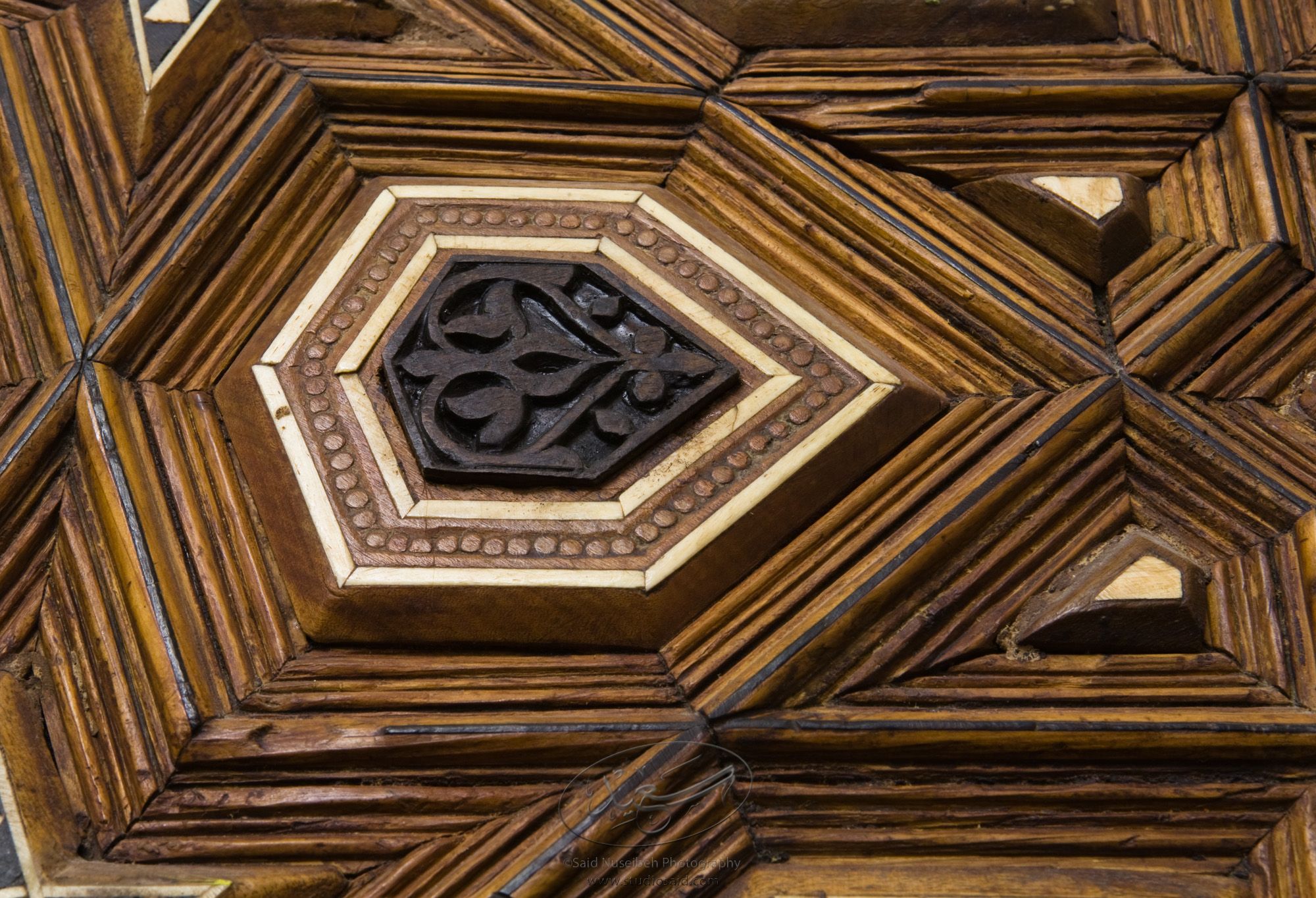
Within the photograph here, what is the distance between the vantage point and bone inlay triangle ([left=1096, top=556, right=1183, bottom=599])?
1455 millimetres

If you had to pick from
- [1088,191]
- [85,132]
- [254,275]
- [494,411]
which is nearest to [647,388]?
[494,411]

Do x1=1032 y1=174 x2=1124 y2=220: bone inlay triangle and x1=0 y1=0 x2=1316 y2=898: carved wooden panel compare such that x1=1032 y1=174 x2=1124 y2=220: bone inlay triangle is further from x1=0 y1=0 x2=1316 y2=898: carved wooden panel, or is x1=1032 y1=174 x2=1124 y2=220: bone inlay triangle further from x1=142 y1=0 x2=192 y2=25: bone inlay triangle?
x1=142 y1=0 x2=192 y2=25: bone inlay triangle

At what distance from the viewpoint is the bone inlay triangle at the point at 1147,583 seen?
1.46m

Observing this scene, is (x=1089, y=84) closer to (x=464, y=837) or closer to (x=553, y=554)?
(x=553, y=554)

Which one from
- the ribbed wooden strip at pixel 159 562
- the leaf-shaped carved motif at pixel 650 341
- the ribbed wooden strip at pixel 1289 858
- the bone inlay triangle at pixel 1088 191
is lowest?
the ribbed wooden strip at pixel 159 562

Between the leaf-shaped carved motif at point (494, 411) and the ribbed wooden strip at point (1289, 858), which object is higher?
the leaf-shaped carved motif at point (494, 411)

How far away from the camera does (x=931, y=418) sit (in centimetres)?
→ 163

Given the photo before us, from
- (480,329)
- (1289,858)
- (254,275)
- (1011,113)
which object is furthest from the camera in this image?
(1011,113)

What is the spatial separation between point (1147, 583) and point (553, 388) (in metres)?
0.76

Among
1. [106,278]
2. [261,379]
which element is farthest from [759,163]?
[106,278]

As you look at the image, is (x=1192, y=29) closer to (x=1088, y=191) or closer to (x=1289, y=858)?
(x=1088, y=191)

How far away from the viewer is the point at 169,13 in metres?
1.81

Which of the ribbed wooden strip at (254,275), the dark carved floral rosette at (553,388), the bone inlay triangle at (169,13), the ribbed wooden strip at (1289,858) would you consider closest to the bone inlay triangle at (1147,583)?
the ribbed wooden strip at (1289,858)

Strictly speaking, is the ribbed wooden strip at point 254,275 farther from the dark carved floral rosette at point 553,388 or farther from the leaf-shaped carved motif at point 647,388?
the leaf-shaped carved motif at point 647,388
